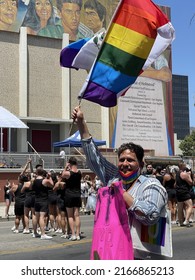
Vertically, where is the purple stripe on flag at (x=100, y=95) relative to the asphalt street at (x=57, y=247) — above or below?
above

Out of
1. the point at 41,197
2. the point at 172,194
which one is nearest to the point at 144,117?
the point at 172,194

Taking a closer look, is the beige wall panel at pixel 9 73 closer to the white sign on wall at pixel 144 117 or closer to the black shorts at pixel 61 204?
the white sign on wall at pixel 144 117

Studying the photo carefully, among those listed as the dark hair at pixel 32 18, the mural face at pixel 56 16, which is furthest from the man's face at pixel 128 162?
the dark hair at pixel 32 18

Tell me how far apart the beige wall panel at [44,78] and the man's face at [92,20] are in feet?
10.5

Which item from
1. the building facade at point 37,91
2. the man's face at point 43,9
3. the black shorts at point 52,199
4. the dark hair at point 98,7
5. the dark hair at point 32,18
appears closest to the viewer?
the black shorts at point 52,199

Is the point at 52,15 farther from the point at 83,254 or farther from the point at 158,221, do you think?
the point at 158,221

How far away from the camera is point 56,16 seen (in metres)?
38.1

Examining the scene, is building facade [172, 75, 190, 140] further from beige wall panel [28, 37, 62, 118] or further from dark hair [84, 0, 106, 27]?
beige wall panel [28, 37, 62, 118]

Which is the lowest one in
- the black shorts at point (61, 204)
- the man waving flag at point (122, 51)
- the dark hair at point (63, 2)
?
the black shorts at point (61, 204)

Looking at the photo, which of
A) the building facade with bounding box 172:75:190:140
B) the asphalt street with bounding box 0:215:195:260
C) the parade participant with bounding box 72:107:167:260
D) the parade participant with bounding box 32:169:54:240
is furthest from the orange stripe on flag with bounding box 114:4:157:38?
the building facade with bounding box 172:75:190:140

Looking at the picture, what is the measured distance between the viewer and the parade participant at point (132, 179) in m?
3.23

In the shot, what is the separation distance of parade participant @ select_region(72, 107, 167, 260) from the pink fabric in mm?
74
